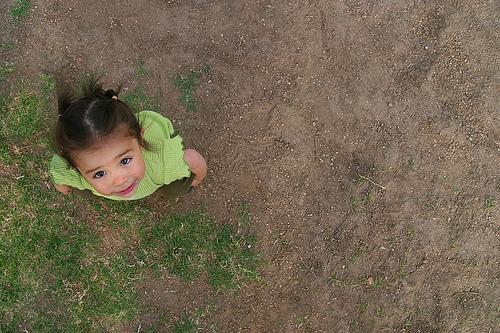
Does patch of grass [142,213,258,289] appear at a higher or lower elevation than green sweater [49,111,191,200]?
lower

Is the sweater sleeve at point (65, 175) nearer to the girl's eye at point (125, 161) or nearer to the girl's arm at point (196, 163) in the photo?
the girl's eye at point (125, 161)

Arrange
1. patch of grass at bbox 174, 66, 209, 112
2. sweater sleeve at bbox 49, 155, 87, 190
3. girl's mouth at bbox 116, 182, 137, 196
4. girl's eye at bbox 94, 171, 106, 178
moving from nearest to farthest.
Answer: girl's eye at bbox 94, 171, 106, 178 < girl's mouth at bbox 116, 182, 137, 196 < sweater sleeve at bbox 49, 155, 87, 190 < patch of grass at bbox 174, 66, 209, 112

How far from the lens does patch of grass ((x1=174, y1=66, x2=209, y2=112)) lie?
3.68m

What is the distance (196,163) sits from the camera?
3.37 metres

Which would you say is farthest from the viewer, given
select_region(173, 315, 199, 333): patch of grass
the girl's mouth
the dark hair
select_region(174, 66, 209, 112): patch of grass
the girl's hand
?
select_region(174, 66, 209, 112): patch of grass

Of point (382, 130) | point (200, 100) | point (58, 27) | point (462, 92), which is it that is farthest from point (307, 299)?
point (58, 27)

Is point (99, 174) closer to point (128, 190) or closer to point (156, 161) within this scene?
point (128, 190)

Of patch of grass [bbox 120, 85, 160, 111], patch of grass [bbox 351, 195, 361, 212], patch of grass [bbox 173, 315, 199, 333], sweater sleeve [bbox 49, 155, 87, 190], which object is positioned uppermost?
sweater sleeve [bbox 49, 155, 87, 190]

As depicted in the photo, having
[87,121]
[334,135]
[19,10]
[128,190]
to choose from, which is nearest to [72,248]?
[128,190]

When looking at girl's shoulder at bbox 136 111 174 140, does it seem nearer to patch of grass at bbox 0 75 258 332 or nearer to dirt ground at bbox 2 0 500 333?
dirt ground at bbox 2 0 500 333

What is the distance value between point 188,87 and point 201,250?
3.22 ft

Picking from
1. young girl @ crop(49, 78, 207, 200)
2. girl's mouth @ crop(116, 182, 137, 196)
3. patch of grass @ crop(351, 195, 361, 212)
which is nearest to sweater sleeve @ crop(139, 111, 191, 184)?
young girl @ crop(49, 78, 207, 200)

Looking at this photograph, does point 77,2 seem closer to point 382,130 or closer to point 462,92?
point 382,130

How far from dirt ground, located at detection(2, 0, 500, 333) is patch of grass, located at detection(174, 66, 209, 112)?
0.13 ft
